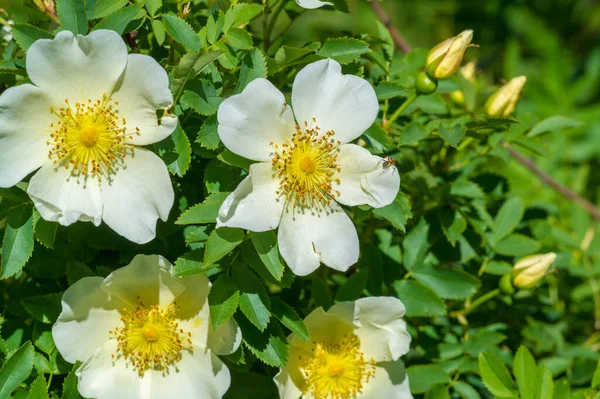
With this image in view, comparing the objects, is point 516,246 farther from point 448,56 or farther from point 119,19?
point 119,19

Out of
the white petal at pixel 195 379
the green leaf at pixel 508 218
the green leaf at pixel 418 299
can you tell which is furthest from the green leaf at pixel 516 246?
the white petal at pixel 195 379

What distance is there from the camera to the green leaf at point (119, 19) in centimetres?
123

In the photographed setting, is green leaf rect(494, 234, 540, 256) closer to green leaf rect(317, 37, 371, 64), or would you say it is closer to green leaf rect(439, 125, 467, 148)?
green leaf rect(439, 125, 467, 148)

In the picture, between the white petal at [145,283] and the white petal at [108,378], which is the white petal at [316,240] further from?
the white petal at [108,378]

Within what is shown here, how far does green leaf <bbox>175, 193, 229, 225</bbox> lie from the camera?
46.3 inches

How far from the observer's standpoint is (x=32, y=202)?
1.26m

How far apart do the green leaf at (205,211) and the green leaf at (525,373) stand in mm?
677

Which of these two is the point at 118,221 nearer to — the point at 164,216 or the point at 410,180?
the point at 164,216

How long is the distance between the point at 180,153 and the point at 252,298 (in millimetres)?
278

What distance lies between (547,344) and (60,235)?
3.94ft

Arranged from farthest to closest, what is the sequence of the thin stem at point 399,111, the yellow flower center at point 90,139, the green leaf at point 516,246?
1. the green leaf at point 516,246
2. the thin stem at point 399,111
3. the yellow flower center at point 90,139

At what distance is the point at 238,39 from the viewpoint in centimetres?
126

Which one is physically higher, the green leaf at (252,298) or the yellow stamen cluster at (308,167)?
the yellow stamen cluster at (308,167)

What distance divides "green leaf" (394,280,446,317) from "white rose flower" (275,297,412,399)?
0.38ft
